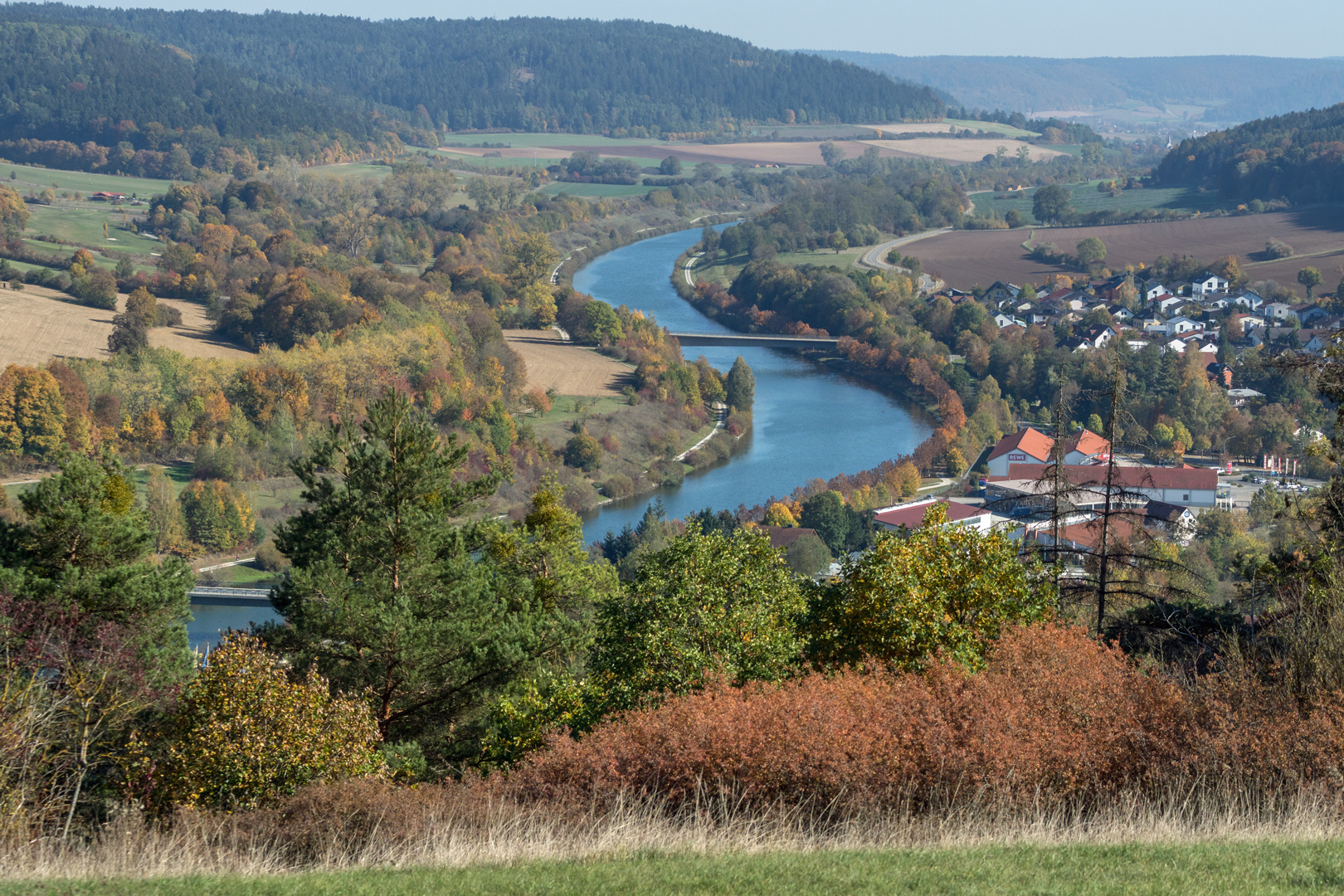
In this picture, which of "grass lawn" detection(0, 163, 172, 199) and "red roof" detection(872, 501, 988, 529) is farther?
"grass lawn" detection(0, 163, 172, 199)

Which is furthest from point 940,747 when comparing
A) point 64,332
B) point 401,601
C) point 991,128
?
point 991,128

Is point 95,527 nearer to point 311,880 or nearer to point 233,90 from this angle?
point 311,880

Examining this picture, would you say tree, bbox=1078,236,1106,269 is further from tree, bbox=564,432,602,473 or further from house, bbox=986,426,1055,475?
tree, bbox=564,432,602,473

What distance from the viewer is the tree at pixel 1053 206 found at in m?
114

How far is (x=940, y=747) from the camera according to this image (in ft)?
29.3

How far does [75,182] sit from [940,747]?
11504 cm

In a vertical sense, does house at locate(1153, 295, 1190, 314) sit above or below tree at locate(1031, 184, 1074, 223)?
below

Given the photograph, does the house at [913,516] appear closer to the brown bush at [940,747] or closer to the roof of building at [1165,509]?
the roof of building at [1165,509]

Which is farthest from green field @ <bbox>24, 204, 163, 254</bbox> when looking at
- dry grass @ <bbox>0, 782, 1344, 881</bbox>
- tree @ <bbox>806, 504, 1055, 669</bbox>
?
dry grass @ <bbox>0, 782, 1344, 881</bbox>

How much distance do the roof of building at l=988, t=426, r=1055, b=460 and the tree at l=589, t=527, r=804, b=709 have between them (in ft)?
133

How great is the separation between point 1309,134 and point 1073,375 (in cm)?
6221

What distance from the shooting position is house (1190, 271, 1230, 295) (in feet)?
277

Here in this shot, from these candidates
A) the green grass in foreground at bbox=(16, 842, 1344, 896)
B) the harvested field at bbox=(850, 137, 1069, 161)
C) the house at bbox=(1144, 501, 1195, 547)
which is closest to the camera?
the green grass in foreground at bbox=(16, 842, 1344, 896)

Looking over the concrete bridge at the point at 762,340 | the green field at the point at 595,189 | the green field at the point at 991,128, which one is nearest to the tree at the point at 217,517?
the concrete bridge at the point at 762,340
